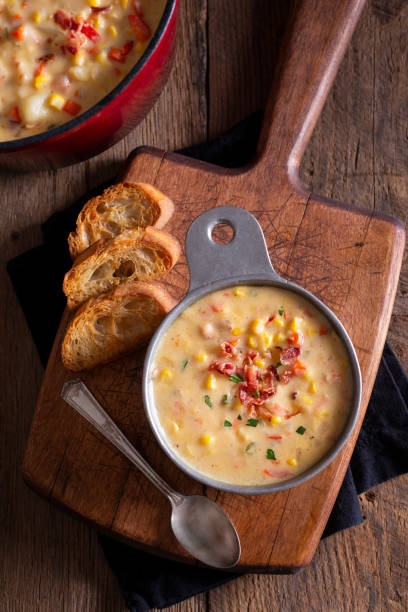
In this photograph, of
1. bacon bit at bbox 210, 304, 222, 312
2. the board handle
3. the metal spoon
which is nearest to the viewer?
bacon bit at bbox 210, 304, 222, 312

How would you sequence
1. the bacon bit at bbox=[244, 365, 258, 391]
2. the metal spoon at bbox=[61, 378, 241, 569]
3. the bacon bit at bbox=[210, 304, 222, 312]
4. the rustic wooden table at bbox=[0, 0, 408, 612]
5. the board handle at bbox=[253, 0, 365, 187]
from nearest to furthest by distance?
the bacon bit at bbox=[244, 365, 258, 391]
the bacon bit at bbox=[210, 304, 222, 312]
the metal spoon at bbox=[61, 378, 241, 569]
the board handle at bbox=[253, 0, 365, 187]
the rustic wooden table at bbox=[0, 0, 408, 612]

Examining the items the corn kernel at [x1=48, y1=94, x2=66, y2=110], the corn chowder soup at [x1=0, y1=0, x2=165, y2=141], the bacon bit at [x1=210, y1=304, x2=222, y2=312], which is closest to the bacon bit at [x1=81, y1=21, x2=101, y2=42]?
the corn chowder soup at [x1=0, y1=0, x2=165, y2=141]

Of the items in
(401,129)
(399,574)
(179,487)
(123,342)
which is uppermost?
(401,129)

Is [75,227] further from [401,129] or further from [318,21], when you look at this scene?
[401,129]

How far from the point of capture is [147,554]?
2.55 meters

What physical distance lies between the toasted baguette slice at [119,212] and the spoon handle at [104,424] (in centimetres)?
53

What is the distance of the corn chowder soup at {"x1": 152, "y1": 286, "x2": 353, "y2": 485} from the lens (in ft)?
6.87

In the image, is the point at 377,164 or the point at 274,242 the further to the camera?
the point at 377,164

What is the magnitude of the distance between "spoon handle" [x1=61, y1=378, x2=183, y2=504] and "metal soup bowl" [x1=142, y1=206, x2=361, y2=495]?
0.91ft

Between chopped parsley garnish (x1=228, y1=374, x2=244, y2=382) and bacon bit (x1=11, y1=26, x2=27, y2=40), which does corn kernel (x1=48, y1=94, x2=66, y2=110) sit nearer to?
bacon bit (x1=11, y1=26, x2=27, y2=40)

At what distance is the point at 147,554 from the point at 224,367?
956 millimetres

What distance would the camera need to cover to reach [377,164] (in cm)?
282

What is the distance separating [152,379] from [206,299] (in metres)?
0.34

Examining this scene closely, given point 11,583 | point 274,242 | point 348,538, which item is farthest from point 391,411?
point 11,583
